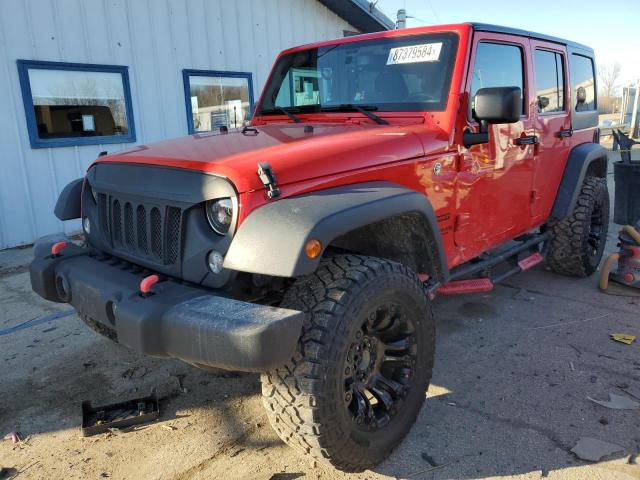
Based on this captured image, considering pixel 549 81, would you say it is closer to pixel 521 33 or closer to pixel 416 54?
pixel 521 33

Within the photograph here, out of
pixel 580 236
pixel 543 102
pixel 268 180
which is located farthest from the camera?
pixel 580 236

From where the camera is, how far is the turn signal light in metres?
1.86

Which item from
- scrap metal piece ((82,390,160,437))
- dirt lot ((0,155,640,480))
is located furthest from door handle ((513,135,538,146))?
scrap metal piece ((82,390,160,437))

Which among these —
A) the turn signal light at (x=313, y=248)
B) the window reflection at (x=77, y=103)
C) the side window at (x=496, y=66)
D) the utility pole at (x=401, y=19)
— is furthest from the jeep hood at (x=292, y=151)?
the utility pole at (x=401, y=19)

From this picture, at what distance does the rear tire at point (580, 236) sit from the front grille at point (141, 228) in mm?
3569

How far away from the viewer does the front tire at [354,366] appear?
197cm

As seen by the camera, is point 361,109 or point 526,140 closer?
point 361,109

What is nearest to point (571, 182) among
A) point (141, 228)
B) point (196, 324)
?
point (141, 228)

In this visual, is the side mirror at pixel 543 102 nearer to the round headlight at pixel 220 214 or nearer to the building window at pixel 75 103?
the round headlight at pixel 220 214

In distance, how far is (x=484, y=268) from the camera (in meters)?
3.54

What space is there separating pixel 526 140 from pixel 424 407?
1973 mm

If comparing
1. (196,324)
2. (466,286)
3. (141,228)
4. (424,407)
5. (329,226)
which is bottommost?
(424,407)

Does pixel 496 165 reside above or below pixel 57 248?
above

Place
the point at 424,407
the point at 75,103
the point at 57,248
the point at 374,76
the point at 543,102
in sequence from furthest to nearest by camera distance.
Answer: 1. the point at 75,103
2. the point at 543,102
3. the point at 374,76
4. the point at 424,407
5. the point at 57,248
